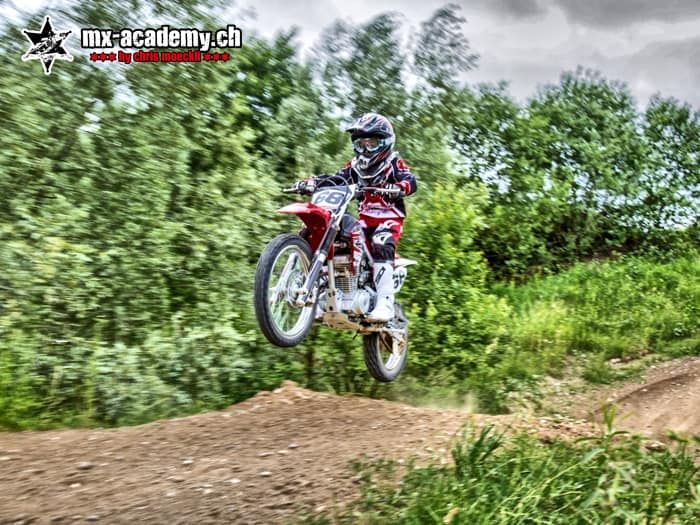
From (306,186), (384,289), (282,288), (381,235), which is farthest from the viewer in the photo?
(381,235)

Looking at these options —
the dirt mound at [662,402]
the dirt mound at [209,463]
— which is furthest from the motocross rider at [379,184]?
the dirt mound at [662,402]

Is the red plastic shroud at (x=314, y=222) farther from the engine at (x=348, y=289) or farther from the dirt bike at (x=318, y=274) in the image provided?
the engine at (x=348, y=289)

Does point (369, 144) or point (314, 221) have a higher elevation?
point (369, 144)

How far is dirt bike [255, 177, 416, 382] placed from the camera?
4.68m

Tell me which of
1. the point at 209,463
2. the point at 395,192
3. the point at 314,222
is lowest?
the point at 209,463

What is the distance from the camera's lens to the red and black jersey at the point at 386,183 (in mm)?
5725

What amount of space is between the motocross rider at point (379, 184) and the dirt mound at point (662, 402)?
3311mm

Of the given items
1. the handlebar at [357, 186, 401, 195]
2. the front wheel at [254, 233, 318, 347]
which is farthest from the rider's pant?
the front wheel at [254, 233, 318, 347]

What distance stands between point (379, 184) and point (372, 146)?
13.1 inches

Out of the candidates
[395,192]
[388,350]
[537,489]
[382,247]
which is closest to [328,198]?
[395,192]

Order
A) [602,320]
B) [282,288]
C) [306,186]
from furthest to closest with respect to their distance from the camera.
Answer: [602,320] < [306,186] < [282,288]

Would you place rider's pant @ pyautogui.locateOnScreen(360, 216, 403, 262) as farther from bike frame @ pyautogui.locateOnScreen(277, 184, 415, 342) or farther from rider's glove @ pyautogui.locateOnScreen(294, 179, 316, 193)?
rider's glove @ pyautogui.locateOnScreen(294, 179, 316, 193)

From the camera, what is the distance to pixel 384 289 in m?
5.80

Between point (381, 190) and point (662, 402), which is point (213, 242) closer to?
point (381, 190)
